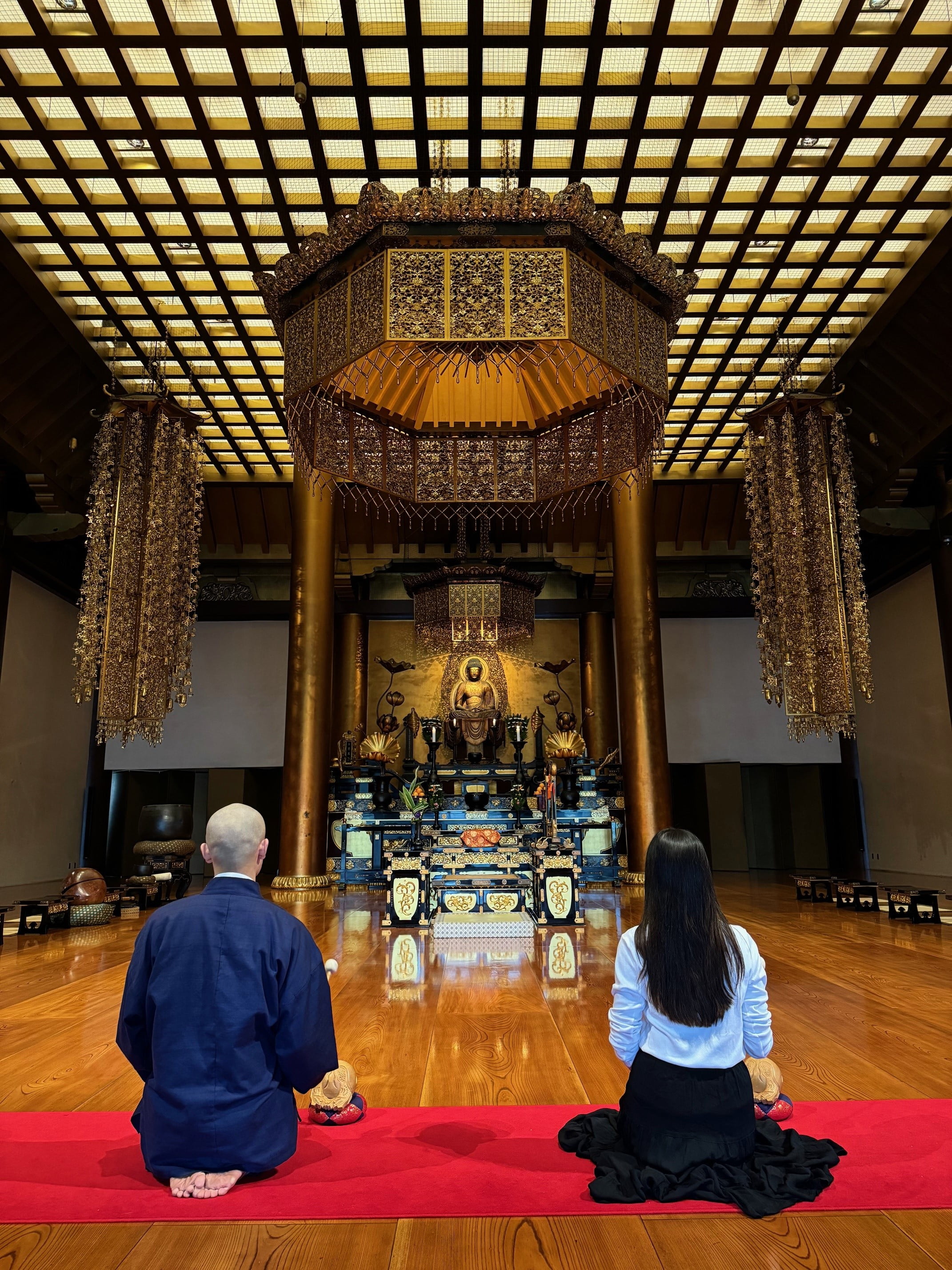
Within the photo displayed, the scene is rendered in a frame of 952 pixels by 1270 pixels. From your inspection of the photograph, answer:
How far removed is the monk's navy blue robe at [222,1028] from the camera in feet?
5.39

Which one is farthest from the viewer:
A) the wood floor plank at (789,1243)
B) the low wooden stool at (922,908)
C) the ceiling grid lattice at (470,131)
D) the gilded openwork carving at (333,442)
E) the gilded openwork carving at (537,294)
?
the low wooden stool at (922,908)

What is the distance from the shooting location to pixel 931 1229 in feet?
4.98

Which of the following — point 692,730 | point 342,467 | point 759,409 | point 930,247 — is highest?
point 930,247

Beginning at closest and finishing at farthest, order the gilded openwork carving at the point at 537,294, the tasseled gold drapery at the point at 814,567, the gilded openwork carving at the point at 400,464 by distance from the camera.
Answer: the gilded openwork carving at the point at 537,294 < the gilded openwork carving at the point at 400,464 < the tasseled gold drapery at the point at 814,567

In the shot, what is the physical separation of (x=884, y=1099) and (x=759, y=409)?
20.4ft

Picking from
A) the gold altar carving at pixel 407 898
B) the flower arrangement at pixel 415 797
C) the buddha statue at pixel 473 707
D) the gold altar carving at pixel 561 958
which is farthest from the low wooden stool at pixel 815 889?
the buddha statue at pixel 473 707

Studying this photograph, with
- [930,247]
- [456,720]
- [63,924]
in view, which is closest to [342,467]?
[63,924]

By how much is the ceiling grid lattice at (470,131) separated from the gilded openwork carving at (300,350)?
1.16 m

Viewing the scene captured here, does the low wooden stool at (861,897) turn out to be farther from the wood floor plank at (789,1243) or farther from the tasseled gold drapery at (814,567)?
the wood floor plank at (789,1243)

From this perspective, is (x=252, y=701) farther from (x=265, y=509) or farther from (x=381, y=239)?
(x=381, y=239)

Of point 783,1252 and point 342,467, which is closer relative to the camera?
point 783,1252

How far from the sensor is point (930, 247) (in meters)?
6.71

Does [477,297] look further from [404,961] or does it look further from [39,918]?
[39,918]

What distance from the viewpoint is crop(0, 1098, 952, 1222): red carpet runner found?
1.62 m
